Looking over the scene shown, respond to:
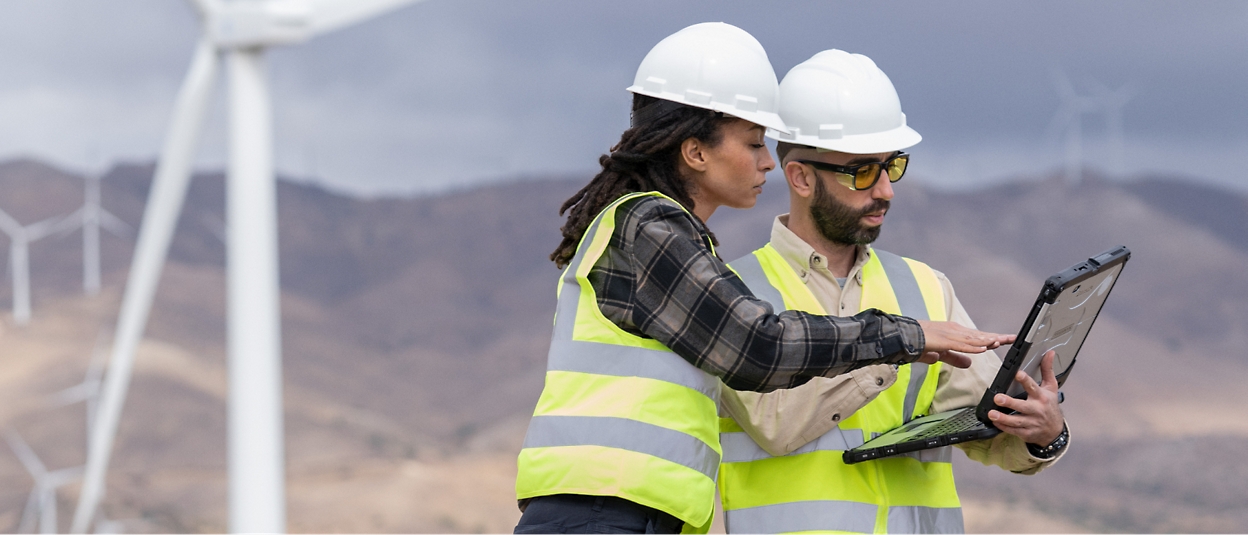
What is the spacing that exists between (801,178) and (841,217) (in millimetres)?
232

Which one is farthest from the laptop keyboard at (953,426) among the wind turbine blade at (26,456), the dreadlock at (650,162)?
the wind turbine blade at (26,456)

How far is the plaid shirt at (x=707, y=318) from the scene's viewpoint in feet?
12.0

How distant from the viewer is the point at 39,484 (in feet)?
184

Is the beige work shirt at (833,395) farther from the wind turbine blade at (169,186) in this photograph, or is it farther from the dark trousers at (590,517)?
the wind turbine blade at (169,186)

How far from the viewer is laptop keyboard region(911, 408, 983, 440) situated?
14.5 ft

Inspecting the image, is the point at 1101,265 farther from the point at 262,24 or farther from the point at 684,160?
the point at 262,24

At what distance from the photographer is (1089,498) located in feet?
185

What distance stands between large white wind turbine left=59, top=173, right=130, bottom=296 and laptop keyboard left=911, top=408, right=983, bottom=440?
70525 mm

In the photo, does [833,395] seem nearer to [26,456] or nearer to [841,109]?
[841,109]

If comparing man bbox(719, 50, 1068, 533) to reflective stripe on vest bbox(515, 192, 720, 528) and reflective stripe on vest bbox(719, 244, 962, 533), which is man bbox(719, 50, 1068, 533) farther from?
reflective stripe on vest bbox(515, 192, 720, 528)

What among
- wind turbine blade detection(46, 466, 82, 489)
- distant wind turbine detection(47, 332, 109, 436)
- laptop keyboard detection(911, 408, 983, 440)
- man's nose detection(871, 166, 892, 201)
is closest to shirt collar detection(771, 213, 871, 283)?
man's nose detection(871, 166, 892, 201)

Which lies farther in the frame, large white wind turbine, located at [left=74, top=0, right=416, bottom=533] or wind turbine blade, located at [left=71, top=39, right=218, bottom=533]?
wind turbine blade, located at [left=71, top=39, right=218, bottom=533]

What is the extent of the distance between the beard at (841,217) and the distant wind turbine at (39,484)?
5207 cm

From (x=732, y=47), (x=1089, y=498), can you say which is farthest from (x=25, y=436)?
(x=732, y=47)
